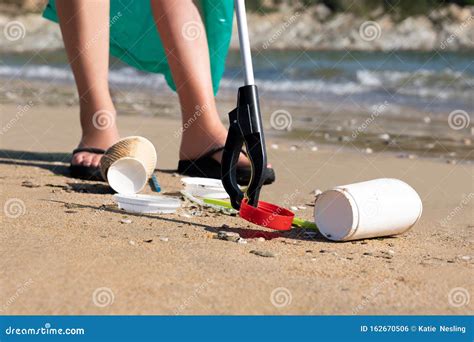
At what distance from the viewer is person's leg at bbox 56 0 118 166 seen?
12.0ft

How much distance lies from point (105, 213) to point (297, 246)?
69 centimetres

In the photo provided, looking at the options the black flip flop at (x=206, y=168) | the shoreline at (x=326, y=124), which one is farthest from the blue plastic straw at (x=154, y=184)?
the shoreline at (x=326, y=124)

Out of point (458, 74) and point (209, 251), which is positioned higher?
point (458, 74)

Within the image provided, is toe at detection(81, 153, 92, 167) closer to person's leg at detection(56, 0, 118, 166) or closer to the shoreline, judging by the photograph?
person's leg at detection(56, 0, 118, 166)

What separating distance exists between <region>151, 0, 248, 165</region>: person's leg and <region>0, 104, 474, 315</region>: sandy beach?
8.4 inches

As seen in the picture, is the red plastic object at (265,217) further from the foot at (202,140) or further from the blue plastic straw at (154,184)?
the foot at (202,140)

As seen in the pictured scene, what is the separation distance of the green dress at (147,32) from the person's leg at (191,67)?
0.70 ft

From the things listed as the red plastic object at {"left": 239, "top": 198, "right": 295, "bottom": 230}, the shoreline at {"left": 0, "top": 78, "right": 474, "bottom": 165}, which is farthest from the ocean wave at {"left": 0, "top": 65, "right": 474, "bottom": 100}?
the red plastic object at {"left": 239, "top": 198, "right": 295, "bottom": 230}

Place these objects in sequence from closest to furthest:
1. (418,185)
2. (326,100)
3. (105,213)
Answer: (105,213), (418,185), (326,100)

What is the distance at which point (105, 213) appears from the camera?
3.00 metres

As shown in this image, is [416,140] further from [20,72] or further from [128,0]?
[20,72]

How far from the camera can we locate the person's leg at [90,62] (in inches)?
144

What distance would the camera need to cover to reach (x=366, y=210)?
106 inches

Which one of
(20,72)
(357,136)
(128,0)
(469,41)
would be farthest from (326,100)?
(469,41)
